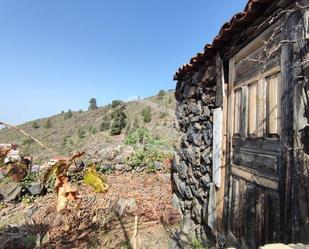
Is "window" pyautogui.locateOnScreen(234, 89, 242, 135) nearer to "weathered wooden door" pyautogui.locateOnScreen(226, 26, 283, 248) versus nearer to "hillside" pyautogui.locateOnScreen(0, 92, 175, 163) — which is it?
"weathered wooden door" pyautogui.locateOnScreen(226, 26, 283, 248)

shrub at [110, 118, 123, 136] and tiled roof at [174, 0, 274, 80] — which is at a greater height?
tiled roof at [174, 0, 274, 80]

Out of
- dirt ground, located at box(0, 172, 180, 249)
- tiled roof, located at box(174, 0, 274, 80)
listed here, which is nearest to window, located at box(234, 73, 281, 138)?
tiled roof, located at box(174, 0, 274, 80)

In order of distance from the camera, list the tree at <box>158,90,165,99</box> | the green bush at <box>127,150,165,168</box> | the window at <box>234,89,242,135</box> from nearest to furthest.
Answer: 1. the window at <box>234,89,242,135</box>
2. the green bush at <box>127,150,165,168</box>
3. the tree at <box>158,90,165,99</box>

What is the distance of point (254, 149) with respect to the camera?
308 centimetres

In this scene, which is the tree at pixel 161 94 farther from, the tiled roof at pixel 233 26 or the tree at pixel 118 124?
the tiled roof at pixel 233 26

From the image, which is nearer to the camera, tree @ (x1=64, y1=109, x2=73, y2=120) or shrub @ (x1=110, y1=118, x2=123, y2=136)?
shrub @ (x1=110, y1=118, x2=123, y2=136)

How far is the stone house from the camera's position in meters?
2.28

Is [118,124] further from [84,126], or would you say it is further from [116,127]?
[84,126]

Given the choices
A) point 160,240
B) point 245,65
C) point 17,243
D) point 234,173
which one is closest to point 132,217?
point 160,240

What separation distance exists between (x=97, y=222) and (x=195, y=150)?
2.21 meters

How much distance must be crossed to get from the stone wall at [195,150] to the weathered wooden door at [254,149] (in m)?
0.66

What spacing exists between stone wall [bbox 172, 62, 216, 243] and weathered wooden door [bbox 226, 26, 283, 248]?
2.16 ft

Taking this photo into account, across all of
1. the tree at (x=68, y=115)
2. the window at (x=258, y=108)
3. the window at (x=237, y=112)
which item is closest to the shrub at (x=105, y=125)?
the tree at (x=68, y=115)

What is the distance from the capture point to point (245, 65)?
339 cm
